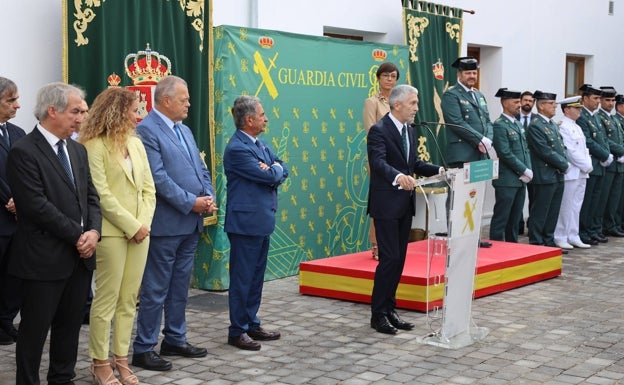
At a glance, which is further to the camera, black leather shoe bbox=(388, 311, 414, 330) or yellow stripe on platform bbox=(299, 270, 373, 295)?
yellow stripe on platform bbox=(299, 270, 373, 295)

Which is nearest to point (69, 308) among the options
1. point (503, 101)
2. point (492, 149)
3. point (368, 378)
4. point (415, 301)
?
point (368, 378)

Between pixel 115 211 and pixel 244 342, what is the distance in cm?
143

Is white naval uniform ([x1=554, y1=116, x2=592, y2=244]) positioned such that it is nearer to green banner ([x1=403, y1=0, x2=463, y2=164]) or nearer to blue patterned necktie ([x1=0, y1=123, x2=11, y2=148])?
green banner ([x1=403, y1=0, x2=463, y2=164])

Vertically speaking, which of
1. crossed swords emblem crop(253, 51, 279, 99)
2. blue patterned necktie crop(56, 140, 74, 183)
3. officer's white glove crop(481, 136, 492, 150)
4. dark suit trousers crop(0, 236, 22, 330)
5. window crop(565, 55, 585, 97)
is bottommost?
dark suit trousers crop(0, 236, 22, 330)

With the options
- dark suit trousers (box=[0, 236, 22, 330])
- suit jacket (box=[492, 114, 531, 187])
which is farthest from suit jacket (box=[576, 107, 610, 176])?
dark suit trousers (box=[0, 236, 22, 330])

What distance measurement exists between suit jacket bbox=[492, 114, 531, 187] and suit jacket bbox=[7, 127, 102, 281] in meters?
5.61

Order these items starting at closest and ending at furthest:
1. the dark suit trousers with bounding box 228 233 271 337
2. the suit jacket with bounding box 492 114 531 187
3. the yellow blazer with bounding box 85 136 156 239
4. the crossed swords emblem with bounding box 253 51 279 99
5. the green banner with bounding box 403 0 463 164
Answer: the yellow blazer with bounding box 85 136 156 239 < the dark suit trousers with bounding box 228 233 271 337 < the crossed swords emblem with bounding box 253 51 279 99 < the suit jacket with bounding box 492 114 531 187 < the green banner with bounding box 403 0 463 164

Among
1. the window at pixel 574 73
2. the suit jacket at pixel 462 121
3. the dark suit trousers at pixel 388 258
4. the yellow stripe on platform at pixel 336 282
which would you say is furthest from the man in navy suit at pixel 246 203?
the window at pixel 574 73

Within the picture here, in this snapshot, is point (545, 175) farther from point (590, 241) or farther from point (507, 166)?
point (590, 241)

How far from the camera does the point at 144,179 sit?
4.97 metres

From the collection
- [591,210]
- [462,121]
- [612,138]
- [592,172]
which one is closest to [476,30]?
[612,138]

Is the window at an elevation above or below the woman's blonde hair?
above

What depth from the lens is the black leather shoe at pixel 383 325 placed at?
622 centimetres

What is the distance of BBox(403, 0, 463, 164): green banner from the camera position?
9797 millimetres
